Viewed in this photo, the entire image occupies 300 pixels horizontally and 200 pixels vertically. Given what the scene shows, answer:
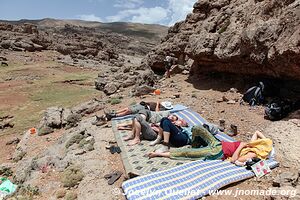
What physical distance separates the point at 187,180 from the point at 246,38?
7.17 m

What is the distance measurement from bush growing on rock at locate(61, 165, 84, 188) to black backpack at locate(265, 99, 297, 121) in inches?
238

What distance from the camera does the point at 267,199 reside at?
5.57 meters

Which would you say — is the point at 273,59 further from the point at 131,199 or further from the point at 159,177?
the point at 131,199

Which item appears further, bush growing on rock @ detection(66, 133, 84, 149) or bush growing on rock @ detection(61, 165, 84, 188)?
bush growing on rock @ detection(66, 133, 84, 149)

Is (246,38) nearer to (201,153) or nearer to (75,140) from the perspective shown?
(201,153)

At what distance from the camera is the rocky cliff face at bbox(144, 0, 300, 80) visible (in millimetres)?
9201

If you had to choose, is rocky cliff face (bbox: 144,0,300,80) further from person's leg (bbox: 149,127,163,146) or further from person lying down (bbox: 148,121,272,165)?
person's leg (bbox: 149,127,163,146)

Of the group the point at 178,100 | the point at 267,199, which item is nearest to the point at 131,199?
the point at 267,199

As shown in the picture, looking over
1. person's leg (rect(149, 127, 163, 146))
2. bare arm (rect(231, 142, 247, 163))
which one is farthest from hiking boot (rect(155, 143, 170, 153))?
bare arm (rect(231, 142, 247, 163))

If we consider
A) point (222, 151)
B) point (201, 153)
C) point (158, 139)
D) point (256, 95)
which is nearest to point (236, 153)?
point (222, 151)

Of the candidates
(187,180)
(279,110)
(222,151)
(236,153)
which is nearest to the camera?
(187,180)

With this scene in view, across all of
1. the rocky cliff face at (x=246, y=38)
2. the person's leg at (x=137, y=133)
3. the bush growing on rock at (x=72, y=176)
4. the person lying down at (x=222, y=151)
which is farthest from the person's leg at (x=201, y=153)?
the rocky cliff face at (x=246, y=38)

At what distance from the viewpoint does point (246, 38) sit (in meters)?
11.1

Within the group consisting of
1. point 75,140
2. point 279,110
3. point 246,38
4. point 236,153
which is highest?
point 246,38
